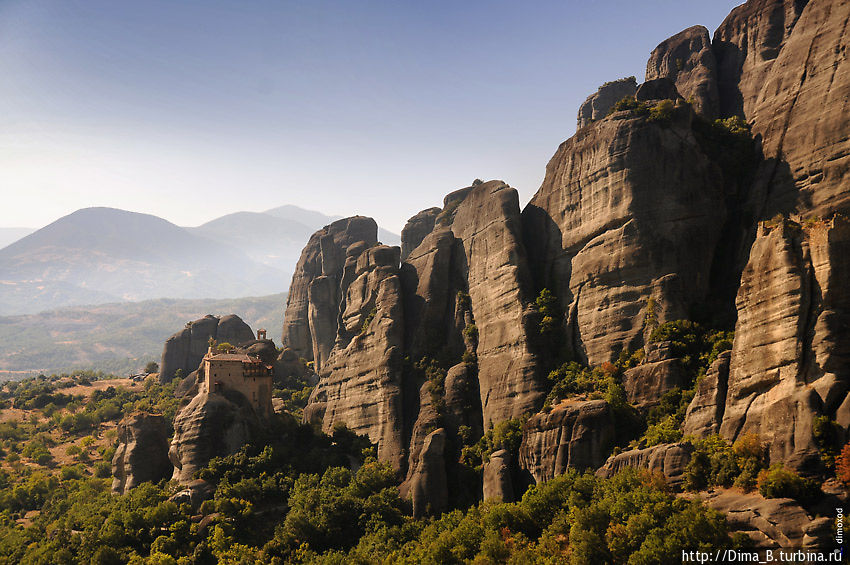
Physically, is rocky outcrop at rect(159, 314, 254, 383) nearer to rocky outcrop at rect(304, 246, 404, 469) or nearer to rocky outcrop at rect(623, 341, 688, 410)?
rocky outcrop at rect(304, 246, 404, 469)

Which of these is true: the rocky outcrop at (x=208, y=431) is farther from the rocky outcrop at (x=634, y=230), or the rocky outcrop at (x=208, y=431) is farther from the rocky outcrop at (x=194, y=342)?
the rocky outcrop at (x=194, y=342)

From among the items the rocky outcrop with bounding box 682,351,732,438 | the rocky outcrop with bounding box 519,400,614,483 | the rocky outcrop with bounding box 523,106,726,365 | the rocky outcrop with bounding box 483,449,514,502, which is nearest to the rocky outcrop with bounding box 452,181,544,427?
the rocky outcrop with bounding box 523,106,726,365

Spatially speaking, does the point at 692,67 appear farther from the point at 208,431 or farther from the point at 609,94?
the point at 208,431

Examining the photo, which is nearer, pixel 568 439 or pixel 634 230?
pixel 568 439

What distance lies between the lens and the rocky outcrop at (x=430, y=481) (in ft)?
169

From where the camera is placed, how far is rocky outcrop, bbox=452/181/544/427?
54250mm

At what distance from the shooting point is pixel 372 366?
66625 mm

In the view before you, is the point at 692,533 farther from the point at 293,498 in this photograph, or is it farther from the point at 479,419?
the point at 293,498

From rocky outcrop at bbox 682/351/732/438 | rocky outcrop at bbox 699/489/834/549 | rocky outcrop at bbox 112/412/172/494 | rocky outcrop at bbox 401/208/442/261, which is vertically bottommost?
rocky outcrop at bbox 112/412/172/494

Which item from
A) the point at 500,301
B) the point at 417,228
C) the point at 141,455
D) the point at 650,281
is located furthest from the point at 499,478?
the point at 417,228

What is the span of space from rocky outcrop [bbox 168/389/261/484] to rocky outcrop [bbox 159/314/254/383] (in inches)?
1944

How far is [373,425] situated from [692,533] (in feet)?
119

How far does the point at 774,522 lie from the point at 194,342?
9801 centimetres

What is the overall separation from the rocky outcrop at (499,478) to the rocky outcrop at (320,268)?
65058 millimetres
